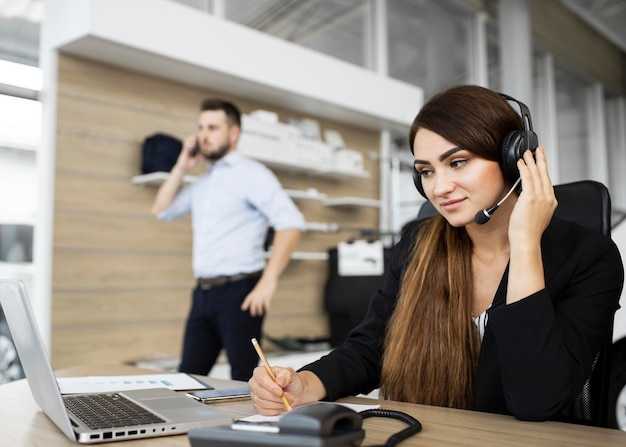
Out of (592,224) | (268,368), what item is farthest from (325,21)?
(268,368)

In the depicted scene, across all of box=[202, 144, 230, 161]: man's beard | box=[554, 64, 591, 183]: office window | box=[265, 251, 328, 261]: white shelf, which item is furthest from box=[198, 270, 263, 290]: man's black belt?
box=[554, 64, 591, 183]: office window

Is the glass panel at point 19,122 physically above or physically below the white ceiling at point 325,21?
below

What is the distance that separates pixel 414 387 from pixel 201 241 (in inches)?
70.5

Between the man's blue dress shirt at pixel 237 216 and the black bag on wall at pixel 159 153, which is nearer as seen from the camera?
the man's blue dress shirt at pixel 237 216

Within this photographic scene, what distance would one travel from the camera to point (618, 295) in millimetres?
1151

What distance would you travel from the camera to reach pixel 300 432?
66cm

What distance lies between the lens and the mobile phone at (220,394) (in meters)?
1.09

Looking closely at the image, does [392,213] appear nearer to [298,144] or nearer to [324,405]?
[298,144]

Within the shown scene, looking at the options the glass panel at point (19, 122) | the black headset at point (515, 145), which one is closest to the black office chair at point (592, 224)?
the black headset at point (515, 145)

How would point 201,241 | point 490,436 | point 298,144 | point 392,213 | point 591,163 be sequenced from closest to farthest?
point 490,436, point 201,241, point 298,144, point 392,213, point 591,163

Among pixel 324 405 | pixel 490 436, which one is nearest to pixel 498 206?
pixel 490 436

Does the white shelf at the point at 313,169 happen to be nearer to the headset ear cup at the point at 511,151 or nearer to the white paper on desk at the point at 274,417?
the headset ear cup at the point at 511,151

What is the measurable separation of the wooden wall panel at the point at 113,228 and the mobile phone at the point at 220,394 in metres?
2.39

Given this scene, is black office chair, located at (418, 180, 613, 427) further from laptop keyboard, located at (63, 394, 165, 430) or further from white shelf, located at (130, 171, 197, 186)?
white shelf, located at (130, 171, 197, 186)
